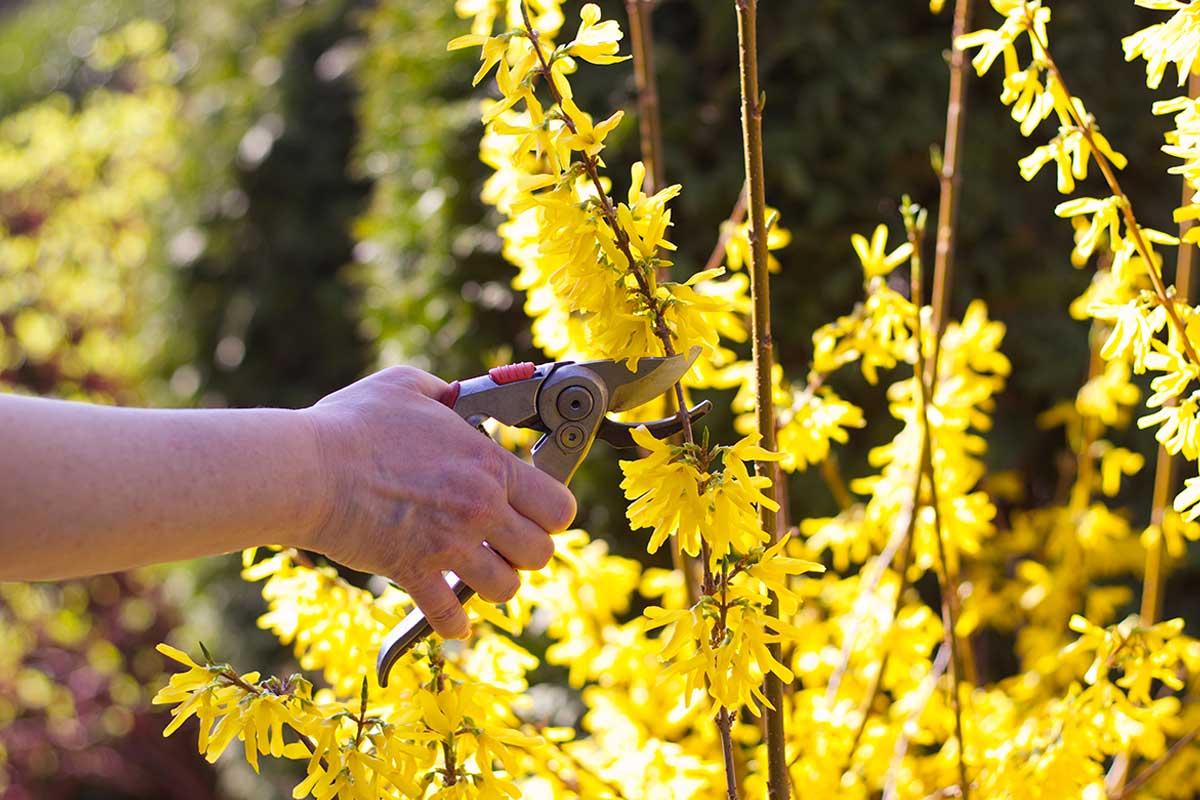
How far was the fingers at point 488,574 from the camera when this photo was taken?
1109mm

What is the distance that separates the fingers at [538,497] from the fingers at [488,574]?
5 cm

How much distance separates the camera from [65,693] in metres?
4.75

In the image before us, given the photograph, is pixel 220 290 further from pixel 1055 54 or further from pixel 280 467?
pixel 280 467

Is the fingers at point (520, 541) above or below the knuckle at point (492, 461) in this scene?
below

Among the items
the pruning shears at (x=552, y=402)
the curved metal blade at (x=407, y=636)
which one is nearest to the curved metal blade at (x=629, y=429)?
the pruning shears at (x=552, y=402)

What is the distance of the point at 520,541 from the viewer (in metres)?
1.12

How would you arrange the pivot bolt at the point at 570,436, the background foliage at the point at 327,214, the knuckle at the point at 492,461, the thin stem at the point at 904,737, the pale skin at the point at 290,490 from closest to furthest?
1. the pale skin at the point at 290,490
2. the knuckle at the point at 492,461
3. the pivot bolt at the point at 570,436
4. the thin stem at the point at 904,737
5. the background foliage at the point at 327,214

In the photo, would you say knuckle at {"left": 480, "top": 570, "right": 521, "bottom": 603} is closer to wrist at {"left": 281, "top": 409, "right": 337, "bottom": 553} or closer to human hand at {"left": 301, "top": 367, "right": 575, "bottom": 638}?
human hand at {"left": 301, "top": 367, "right": 575, "bottom": 638}

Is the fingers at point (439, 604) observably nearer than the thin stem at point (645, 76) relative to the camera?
Yes

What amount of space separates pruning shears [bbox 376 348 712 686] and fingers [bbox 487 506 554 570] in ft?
0.22

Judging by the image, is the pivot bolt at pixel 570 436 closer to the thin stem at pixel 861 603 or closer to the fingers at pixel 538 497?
the fingers at pixel 538 497

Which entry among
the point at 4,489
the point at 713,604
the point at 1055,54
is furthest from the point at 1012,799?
the point at 1055,54

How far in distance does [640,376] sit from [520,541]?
0.21 m

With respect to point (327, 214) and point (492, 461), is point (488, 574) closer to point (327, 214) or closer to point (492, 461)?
point (492, 461)
